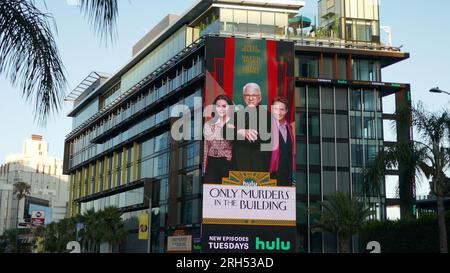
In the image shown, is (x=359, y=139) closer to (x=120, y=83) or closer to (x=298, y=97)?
(x=298, y=97)

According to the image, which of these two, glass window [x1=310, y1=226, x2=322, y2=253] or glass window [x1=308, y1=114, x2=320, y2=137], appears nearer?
glass window [x1=310, y1=226, x2=322, y2=253]

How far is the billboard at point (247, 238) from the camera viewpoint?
6638cm

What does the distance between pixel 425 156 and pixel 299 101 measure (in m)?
46.1

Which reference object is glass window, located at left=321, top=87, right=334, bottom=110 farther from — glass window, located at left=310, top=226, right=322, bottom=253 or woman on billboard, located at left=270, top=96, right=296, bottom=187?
glass window, located at left=310, top=226, right=322, bottom=253

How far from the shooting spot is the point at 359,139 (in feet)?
251

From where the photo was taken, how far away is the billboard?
66.4 metres

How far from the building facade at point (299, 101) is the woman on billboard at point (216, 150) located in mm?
1787

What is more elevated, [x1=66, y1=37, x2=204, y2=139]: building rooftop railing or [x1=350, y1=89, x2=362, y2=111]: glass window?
[x1=66, y1=37, x2=204, y2=139]: building rooftop railing

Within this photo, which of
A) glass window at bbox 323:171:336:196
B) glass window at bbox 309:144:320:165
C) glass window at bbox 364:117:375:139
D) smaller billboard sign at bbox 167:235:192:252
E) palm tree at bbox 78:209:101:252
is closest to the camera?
smaller billboard sign at bbox 167:235:192:252

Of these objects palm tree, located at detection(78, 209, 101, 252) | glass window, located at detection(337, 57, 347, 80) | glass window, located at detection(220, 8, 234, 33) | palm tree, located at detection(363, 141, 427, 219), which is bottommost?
palm tree, located at detection(78, 209, 101, 252)

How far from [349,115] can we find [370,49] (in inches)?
368

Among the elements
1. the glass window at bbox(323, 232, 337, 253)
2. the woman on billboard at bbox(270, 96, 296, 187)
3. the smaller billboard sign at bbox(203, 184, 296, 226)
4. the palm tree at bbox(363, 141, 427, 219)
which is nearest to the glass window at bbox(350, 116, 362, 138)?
the woman on billboard at bbox(270, 96, 296, 187)

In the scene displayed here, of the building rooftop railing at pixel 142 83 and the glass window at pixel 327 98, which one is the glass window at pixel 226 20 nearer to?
the building rooftop railing at pixel 142 83
